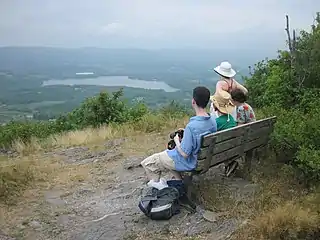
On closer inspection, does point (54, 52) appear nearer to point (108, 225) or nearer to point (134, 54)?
point (134, 54)

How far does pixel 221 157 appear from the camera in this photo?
19.7 ft

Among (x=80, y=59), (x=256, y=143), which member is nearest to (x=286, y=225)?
(x=256, y=143)

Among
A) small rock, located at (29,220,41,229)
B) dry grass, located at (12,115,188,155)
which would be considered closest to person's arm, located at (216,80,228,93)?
small rock, located at (29,220,41,229)

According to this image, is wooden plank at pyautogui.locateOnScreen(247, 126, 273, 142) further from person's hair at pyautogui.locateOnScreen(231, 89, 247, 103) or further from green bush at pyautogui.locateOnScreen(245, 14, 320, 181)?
person's hair at pyautogui.locateOnScreen(231, 89, 247, 103)

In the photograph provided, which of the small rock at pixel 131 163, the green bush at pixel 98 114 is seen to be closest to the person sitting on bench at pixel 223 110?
the small rock at pixel 131 163

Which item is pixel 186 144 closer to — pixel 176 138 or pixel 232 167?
pixel 176 138

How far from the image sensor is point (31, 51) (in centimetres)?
14850

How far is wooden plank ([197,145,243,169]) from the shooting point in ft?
18.7

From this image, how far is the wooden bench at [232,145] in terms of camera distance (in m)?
5.67

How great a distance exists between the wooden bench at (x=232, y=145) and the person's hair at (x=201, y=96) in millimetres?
369

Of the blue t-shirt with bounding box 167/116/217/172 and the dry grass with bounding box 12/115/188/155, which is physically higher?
the blue t-shirt with bounding box 167/116/217/172

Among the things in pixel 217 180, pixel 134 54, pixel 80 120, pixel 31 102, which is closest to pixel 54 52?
pixel 134 54

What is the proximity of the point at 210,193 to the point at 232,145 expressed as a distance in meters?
0.64

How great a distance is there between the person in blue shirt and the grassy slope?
1.66ft
